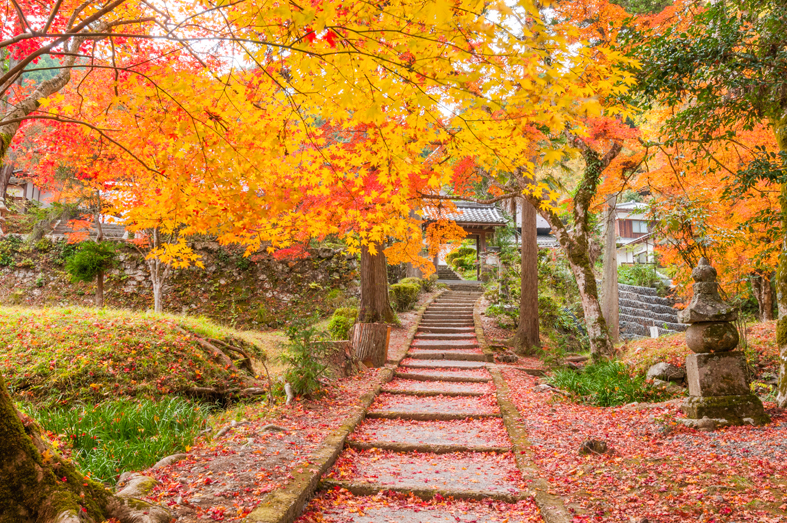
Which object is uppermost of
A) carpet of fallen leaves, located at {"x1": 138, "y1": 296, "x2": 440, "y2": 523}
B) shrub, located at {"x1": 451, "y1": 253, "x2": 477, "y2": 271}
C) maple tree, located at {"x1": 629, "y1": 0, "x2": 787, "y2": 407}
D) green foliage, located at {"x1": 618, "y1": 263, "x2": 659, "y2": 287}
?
maple tree, located at {"x1": 629, "y1": 0, "x2": 787, "y2": 407}

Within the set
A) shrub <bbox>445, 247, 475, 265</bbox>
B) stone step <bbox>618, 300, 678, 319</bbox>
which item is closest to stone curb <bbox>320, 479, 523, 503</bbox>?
stone step <bbox>618, 300, 678, 319</bbox>

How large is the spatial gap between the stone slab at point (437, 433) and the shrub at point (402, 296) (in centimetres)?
955

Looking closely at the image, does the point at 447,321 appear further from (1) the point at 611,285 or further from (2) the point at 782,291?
(2) the point at 782,291

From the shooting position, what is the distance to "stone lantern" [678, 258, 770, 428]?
5031 mm

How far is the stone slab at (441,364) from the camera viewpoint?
31.6 ft

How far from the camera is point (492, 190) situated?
1032cm

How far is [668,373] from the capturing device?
7172 mm

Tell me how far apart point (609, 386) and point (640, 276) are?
61.5 feet

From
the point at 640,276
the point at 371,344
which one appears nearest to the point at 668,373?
the point at 371,344

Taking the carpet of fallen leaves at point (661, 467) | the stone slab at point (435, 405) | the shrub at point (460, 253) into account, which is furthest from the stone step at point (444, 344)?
the shrub at point (460, 253)

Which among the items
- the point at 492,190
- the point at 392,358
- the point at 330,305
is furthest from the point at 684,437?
the point at 330,305

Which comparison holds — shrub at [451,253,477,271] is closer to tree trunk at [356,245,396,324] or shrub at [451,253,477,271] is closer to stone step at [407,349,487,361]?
tree trunk at [356,245,396,324]

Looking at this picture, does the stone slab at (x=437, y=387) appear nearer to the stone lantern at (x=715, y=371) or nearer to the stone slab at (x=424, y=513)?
the stone lantern at (x=715, y=371)

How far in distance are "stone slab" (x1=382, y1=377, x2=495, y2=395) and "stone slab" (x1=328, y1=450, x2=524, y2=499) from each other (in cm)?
261
